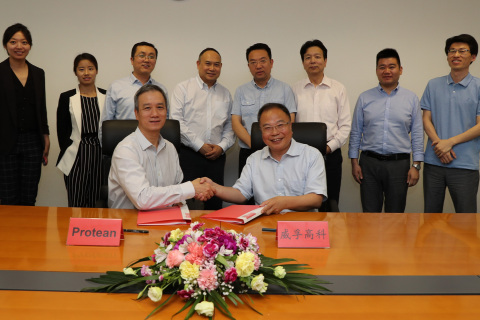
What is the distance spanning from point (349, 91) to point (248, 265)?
393cm

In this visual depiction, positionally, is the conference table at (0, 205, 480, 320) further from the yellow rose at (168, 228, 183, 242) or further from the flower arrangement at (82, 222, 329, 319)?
the yellow rose at (168, 228, 183, 242)

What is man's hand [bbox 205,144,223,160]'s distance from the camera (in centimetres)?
398

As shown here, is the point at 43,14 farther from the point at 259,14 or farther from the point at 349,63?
the point at 349,63

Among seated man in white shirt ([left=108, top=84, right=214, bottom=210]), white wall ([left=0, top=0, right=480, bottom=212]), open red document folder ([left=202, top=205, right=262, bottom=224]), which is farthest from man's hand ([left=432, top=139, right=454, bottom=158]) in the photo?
seated man in white shirt ([left=108, top=84, right=214, bottom=210])

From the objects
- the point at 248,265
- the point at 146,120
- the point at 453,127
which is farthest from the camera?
the point at 453,127

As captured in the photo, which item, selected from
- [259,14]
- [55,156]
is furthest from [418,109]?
[55,156]

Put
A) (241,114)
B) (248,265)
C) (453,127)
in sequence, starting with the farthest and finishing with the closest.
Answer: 1. (241,114)
2. (453,127)
3. (248,265)

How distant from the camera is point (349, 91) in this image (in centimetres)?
493

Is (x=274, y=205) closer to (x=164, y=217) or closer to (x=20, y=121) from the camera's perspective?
(x=164, y=217)

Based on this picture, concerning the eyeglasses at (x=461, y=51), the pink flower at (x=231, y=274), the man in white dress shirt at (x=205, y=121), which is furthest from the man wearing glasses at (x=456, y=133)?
the pink flower at (x=231, y=274)

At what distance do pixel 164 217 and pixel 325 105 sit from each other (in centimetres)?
222

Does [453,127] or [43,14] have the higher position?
[43,14]

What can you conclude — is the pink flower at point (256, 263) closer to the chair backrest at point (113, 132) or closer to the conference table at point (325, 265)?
the conference table at point (325, 265)

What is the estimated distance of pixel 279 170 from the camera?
9.31 feet
